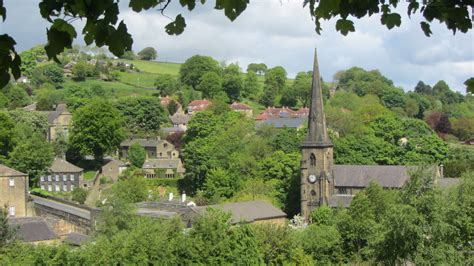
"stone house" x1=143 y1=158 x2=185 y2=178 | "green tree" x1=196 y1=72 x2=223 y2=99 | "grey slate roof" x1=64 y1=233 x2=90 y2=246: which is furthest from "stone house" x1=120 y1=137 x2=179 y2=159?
"grey slate roof" x1=64 y1=233 x2=90 y2=246

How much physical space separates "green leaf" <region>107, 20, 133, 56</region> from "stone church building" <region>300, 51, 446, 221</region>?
160ft

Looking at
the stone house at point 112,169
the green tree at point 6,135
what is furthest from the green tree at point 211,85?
the green tree at point 6,135

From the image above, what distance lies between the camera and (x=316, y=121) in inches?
2140

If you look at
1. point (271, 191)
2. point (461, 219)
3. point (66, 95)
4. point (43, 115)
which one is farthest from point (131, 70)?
point (461, 219)

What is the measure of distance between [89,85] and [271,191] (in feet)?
177

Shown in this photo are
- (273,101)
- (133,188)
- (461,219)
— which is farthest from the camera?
(273,101)

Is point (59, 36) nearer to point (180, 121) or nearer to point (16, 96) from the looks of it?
point (16, 96)

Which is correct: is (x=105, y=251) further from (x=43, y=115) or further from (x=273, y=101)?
(x=273, y=101)

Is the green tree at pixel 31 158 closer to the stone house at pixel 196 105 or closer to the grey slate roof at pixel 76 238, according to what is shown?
the grey slate roof at pixel 76 238

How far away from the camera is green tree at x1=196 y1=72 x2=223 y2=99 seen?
110 meters

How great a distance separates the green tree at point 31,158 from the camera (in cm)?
5534

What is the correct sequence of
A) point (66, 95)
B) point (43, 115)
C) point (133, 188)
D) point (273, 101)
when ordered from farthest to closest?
point (273, 101) < point (66, 95) < point (43, 115) < point (133, 188)

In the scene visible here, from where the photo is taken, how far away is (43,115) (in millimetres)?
A: 75312

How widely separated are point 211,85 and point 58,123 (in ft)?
120
